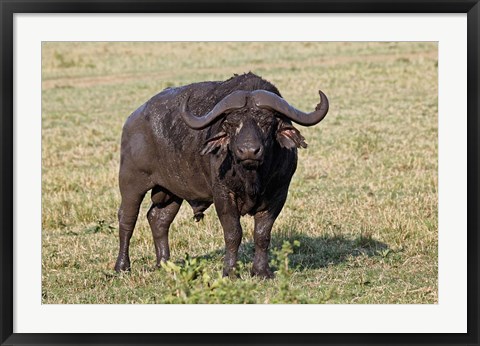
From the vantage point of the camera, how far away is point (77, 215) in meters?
12.1

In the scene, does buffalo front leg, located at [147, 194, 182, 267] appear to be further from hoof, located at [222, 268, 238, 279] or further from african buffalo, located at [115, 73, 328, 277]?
hoof, located at [222, 268, 238, 279]

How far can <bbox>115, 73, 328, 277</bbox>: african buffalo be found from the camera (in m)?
7.90

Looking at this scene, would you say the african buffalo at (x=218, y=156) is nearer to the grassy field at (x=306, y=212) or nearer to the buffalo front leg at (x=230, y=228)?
the buffalo front leg at (x=230, y=228)

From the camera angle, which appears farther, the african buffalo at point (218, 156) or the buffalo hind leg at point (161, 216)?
the buffalo hind leg at point (161, 216)

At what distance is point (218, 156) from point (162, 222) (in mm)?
1859

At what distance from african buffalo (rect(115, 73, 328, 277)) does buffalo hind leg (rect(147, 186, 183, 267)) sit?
0.03 feet

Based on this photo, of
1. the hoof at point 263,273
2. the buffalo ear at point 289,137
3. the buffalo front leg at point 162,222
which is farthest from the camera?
the buffalo front leg at point 162,222

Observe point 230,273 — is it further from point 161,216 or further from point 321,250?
point 161,216

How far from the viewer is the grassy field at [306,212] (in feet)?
26.9

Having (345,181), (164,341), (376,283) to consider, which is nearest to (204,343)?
(164,341)

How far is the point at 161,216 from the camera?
1007cm
